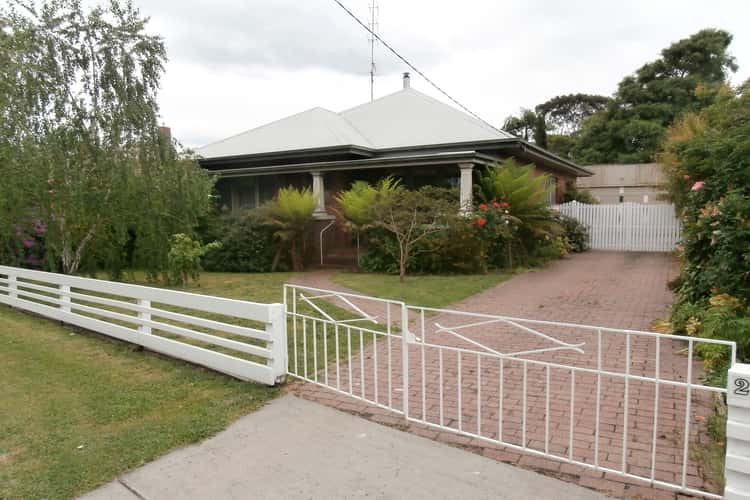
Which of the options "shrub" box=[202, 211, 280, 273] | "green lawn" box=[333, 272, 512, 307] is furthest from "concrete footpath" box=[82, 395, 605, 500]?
"shrub" box=[202, 211, 280, 273]

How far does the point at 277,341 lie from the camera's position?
468 centimetres

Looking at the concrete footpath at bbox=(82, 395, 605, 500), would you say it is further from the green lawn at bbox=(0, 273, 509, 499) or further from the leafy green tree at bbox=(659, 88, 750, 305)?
the leafy green tree at bbox=(659, 88, 750, 305)

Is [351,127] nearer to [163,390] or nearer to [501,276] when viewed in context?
[501,276]

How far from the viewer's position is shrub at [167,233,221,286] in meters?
10.9

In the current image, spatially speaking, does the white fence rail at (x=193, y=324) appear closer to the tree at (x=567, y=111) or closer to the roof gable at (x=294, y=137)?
the roof gable at (x=294, y=137)

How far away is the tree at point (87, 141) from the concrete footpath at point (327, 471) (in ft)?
26.1

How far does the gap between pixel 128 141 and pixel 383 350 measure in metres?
7.54

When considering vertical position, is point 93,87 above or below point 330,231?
above

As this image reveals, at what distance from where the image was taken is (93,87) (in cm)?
1008

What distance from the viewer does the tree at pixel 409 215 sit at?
11258 millimetres

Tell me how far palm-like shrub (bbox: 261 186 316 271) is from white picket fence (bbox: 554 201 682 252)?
9238 millimetres

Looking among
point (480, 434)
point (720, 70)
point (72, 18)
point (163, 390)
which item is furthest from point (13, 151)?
point (720, 70)

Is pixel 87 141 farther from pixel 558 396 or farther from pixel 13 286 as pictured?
pixel 558 396

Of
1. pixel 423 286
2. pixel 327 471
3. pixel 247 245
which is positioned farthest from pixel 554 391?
pixel 247 245
